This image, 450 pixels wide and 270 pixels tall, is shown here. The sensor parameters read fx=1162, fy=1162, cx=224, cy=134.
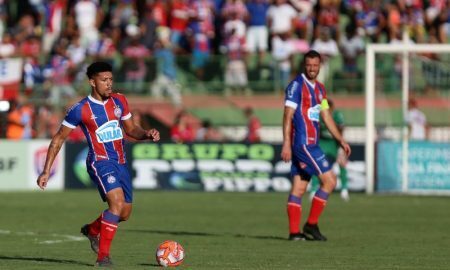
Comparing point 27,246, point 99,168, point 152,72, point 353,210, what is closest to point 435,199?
point 353,210

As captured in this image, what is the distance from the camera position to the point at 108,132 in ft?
40.0

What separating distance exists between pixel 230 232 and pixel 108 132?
5.10 m

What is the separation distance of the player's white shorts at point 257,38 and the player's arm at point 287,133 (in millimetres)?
16395

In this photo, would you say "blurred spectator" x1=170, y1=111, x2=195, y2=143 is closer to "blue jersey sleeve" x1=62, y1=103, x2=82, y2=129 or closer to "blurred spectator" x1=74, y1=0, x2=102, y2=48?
"blurred spectator" x1=74, y1=0, x2=102, y2=48

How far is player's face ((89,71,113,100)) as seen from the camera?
1199cm

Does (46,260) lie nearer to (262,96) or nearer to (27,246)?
(27,246)

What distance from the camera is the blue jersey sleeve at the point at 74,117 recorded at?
12.1 m

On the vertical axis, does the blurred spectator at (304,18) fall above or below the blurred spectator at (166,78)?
above

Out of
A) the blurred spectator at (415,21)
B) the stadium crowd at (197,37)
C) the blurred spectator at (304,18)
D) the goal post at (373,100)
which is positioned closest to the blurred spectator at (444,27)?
the stadium crowd at (197,37)

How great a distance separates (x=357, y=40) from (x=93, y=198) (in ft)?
31.6

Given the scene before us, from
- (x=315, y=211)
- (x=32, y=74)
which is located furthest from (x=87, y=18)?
(x=315, y=211)

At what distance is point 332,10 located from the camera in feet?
104

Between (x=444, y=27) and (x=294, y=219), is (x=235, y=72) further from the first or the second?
(x=294, y=219)

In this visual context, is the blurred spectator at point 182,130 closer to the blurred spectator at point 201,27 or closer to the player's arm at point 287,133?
the blurred spectator at point 201,27
